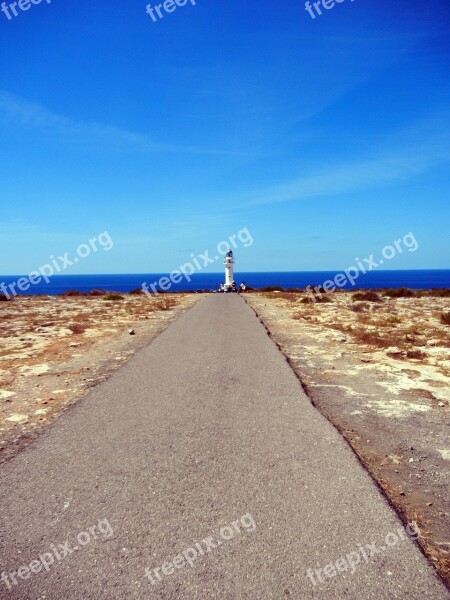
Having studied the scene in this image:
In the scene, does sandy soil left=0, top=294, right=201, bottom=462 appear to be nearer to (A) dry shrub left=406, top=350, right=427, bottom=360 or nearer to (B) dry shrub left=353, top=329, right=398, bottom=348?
(B) dry shrub left=353, top=329, right=398, bottom=348

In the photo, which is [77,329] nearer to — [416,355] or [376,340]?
[376,340]

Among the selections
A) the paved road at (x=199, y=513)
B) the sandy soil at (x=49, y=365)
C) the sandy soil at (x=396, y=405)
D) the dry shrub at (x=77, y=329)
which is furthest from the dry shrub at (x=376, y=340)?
the dry shrub at (x=77, y=329)

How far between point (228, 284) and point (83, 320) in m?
42.9

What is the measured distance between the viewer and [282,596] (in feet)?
9.53

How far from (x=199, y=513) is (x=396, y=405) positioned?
→ 15.8ft

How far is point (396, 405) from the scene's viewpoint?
293 inches

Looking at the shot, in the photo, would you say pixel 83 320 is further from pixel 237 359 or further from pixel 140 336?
pixel 237 359

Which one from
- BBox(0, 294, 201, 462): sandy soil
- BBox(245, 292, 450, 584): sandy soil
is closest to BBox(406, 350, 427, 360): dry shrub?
BBox(245, 292, 450, 584): sandy soil

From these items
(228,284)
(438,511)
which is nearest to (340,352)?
(438,511)

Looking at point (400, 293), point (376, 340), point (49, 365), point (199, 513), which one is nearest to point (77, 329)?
point (49, 365)

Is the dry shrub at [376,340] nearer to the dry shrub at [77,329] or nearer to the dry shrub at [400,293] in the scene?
the dry shrub at [77,329]

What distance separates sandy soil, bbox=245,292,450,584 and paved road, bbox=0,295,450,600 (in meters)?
0.32

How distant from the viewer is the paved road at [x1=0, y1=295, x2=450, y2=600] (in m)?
3.05

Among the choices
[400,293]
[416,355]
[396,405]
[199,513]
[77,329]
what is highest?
[77,329]
